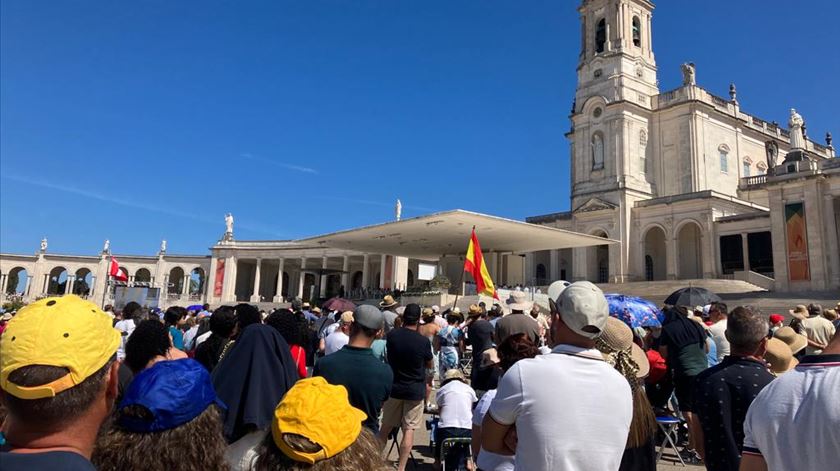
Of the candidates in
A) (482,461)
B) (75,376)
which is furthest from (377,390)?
(75,376)

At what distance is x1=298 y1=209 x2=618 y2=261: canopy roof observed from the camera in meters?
26.6

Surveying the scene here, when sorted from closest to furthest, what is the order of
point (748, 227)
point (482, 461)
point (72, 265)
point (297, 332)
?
point (482, 461)
point (297, 332)
point (748, 227)
point (72, 265)

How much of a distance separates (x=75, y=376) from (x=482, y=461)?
2.26 m

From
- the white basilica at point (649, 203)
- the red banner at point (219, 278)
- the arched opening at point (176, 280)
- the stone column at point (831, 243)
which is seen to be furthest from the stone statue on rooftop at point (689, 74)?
the arched opening at point (176, 280)

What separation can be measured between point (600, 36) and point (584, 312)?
46056 mm

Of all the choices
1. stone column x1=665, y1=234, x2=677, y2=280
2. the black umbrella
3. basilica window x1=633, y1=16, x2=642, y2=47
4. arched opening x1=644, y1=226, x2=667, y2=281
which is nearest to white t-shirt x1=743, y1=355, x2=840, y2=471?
the black umbrella

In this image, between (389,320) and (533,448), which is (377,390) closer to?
(533,448)

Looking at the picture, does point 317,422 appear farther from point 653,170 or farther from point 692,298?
point 653,170

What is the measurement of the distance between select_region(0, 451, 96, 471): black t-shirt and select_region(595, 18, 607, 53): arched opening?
46.9 metres

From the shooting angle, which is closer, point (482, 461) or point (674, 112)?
point (482, 461)

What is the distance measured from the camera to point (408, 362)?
5746mm

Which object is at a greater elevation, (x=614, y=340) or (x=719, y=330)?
(x=614, y=340)

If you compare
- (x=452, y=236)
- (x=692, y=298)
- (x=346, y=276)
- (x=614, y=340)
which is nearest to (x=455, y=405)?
(x=614, y=340)

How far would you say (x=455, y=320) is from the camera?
12164mm
